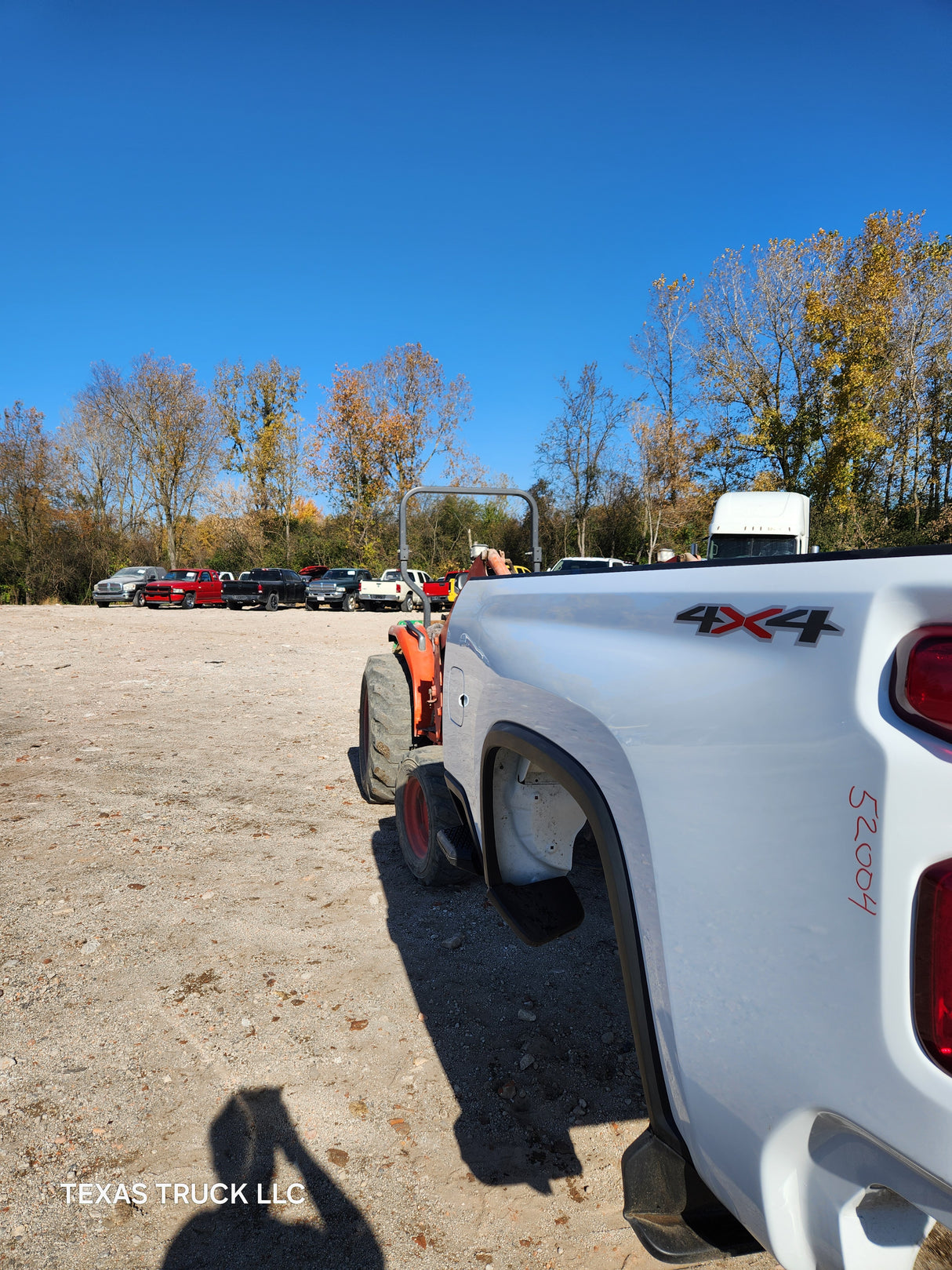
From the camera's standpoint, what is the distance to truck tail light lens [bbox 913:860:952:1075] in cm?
97

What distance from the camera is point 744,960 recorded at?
3.96 ft

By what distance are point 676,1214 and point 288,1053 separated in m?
1.82

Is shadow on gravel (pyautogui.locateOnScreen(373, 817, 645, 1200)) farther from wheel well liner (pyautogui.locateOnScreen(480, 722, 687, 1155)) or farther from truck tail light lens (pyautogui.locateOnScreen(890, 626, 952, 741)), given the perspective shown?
truck tail light lens (pyautogui.locateOnScreen(890, 626, 952, 741))

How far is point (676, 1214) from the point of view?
136cm

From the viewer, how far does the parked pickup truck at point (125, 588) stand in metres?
29.2

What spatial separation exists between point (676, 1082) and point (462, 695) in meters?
1.62

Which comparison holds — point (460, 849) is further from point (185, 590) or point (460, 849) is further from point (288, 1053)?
point (185, 590)

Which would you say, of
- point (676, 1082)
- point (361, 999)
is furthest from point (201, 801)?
point (676, 1082)

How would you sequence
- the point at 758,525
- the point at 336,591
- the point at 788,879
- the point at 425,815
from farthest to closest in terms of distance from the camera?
the point at 336,591, the point at 758,525, the point at 425,815, the point at 788,879

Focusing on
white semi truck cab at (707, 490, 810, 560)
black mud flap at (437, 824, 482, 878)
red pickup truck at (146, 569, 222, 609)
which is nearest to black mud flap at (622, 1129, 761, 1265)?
black mud flap at (437, 824, 482, 878)

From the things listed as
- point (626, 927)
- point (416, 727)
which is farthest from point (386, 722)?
point (626, 927)

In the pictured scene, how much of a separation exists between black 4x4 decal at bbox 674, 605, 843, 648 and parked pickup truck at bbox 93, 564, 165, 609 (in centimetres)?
3008

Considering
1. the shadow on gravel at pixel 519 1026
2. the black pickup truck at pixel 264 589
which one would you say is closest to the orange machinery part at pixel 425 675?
the shadow on gravel at pixel 519 1026

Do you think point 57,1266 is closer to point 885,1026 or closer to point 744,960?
point 744,960
